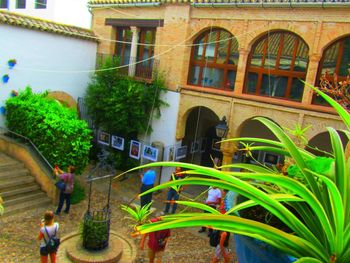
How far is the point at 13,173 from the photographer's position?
1093 centimetres

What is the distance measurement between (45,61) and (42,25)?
136cm

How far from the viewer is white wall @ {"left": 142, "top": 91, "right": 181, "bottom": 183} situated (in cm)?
1357

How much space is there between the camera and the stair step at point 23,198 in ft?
33.0

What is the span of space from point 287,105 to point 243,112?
152 cm

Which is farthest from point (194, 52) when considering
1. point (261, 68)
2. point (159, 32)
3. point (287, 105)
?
point (287, 105)

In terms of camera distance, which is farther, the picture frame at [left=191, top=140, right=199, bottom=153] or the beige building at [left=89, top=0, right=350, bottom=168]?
the picture frame at [left=191, top=140, right=199, bottom=153]

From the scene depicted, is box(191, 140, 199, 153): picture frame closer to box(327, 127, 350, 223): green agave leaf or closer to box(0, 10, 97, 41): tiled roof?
box(0, 10, 97, 41): tiled roof

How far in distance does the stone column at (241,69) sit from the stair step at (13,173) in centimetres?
752

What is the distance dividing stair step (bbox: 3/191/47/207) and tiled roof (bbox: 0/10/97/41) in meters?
5.90

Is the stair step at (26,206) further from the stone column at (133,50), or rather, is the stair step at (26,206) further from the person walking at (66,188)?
the stone column at (133,50)

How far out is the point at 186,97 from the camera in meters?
13.2

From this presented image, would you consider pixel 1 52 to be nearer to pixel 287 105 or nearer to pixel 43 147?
pixel 43 147

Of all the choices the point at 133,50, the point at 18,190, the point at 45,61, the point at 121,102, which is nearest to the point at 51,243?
the point at 18,190

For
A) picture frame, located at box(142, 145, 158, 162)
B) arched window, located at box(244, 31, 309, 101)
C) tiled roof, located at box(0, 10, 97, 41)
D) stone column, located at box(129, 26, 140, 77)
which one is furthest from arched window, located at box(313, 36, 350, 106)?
tiled roof, located at box(0, 10, 97, 41)
